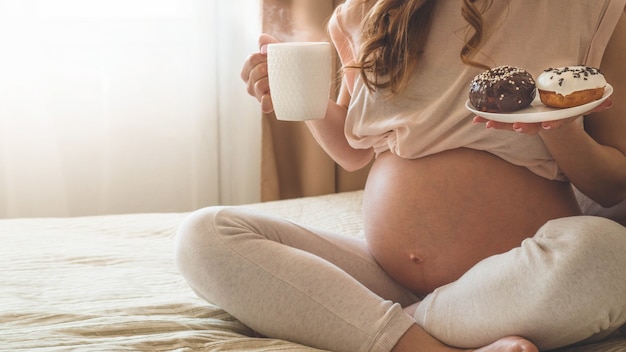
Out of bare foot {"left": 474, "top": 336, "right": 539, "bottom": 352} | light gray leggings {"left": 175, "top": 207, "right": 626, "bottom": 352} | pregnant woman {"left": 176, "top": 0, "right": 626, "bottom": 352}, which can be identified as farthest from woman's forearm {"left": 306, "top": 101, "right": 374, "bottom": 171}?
bare foot {"left": 474, "top": 336, "right": 539, "bottom": 352}

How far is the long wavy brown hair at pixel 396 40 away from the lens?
1287 mm

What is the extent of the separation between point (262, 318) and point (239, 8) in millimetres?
1491

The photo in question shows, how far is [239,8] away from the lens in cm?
250

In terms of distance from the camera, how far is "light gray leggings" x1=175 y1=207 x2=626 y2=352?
1034mm

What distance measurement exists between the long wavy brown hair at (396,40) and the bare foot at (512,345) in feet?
1.38

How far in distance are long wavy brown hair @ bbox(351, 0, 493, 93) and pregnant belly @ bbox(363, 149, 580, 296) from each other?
145mm

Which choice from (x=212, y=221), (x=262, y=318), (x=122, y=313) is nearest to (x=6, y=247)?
(x=122, y=313)

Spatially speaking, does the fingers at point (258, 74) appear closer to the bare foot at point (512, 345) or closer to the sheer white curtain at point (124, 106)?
the bare foot at point (512, 345)

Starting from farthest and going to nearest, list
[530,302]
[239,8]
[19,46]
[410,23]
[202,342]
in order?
[239,8] < [19,46] < [410,23] < [202,342] < [530,302]

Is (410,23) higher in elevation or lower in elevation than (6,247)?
higher

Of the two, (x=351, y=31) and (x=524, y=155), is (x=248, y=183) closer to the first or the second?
(x=351, y=31)

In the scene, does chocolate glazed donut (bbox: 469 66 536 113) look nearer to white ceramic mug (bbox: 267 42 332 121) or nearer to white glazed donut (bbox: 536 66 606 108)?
white glazed donut (bbox: 536 66 606 108)

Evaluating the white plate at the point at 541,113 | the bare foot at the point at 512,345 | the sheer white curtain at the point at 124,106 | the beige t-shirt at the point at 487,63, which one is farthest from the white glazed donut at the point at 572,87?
the sheer white curtain at the point at 124,106

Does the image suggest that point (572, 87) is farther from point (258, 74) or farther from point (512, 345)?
point (258, 74)
